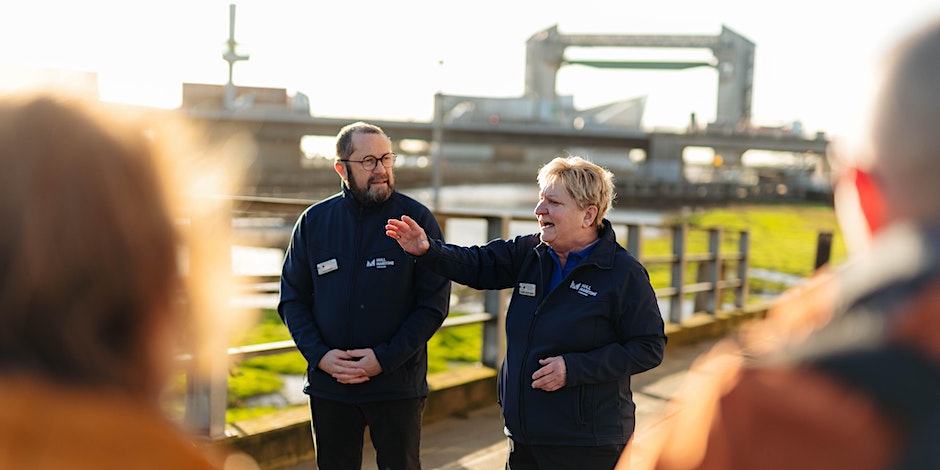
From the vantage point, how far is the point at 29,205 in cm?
115

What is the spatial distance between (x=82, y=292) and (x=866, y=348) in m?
0.89

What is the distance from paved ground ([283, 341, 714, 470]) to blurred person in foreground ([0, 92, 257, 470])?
11.9ft

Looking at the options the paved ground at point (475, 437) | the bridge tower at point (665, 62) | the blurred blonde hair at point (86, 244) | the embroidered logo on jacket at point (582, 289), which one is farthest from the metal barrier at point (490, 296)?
the bridge tower at point (665, 62)

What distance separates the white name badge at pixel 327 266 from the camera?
406 centimetres

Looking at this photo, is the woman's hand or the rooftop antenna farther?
the rooftop antenna

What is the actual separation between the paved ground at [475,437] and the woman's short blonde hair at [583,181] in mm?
1330

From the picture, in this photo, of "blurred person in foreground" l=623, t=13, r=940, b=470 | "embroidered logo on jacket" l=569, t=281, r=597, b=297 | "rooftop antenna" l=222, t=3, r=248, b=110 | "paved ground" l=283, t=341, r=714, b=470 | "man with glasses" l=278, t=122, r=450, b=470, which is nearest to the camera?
"blurred person in foreground" l=623, t=13, r=940, b=470

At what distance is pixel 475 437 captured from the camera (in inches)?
240

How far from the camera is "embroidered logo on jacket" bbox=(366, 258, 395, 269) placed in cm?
406

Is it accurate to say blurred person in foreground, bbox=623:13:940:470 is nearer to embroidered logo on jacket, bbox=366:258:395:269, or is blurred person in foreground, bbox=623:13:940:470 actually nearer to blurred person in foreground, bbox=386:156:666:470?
blurred person in foreground, bbox=386:156:666:470

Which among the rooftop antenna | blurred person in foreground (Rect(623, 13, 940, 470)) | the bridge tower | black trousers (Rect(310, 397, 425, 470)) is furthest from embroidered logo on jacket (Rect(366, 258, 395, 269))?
the bridge tower

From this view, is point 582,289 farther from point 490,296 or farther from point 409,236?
point 490,296

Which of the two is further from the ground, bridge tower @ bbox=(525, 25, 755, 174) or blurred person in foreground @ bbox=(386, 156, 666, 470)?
bridge tower @ bbox=(525, 25, 755, 174)

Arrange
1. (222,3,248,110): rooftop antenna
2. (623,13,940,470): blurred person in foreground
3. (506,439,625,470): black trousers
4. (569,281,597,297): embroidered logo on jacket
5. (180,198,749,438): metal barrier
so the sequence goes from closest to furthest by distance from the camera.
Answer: (623,13,940,470): blurred person in foreground, (506,439,625,470): black trousers, (569,281,597,297): embroidered logo on jacket, (180,198,749,438): metal barrier, (222,3,248,110): rooftop antenna
